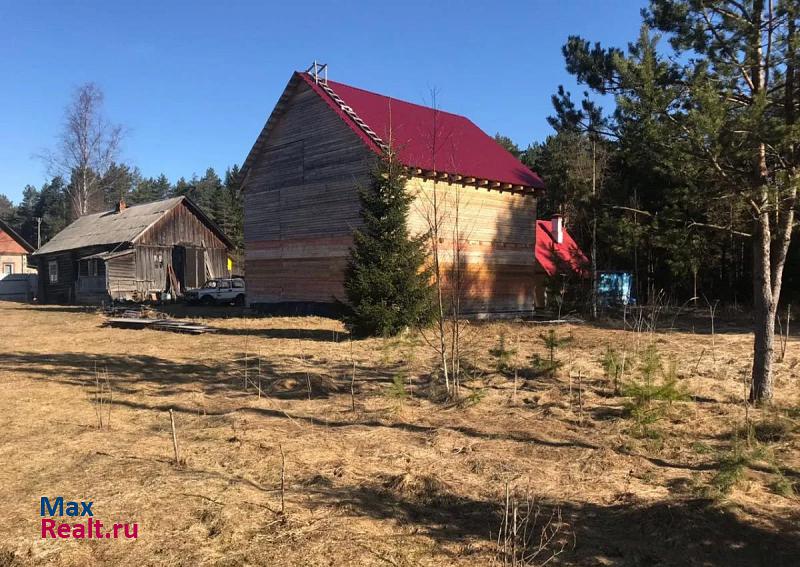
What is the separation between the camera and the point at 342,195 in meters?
22.2

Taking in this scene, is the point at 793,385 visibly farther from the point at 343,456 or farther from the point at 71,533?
the point at 71,533

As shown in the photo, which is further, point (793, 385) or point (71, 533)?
point (793, 385)

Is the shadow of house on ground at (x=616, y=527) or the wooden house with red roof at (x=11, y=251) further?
the wooden house with red roof at (x=11, y=251)

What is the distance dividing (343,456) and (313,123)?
63.8 ft

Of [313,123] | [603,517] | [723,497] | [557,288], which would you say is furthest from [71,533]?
[557,288]

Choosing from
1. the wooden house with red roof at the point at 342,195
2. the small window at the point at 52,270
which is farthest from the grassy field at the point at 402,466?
the small window at the point at 52,270

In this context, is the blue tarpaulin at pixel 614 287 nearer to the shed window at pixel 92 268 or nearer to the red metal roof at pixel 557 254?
the red metal roof at pixel 557 254

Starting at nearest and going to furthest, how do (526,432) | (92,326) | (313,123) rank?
(526,432) < (92,326) < (313,123)

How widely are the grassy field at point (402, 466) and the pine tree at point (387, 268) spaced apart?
460 cm

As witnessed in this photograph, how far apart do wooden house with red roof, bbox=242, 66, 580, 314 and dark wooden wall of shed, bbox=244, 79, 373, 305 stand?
1.6 inches

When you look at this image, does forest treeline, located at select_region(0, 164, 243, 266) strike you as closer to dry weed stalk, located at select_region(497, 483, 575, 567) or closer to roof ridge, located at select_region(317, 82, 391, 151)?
roof ridge, located at select_region(317, 82, 391, 151)

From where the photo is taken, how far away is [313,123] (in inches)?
925

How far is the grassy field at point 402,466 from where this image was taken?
402cm

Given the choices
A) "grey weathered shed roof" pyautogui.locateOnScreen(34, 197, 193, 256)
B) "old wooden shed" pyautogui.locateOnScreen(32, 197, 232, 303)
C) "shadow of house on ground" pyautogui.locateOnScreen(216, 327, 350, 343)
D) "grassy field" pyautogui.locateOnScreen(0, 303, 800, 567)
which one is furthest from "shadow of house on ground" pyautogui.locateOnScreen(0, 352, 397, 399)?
"grey weathered shed roof" pyautogui.locateOnScreen(34, 197, 193, 256)
